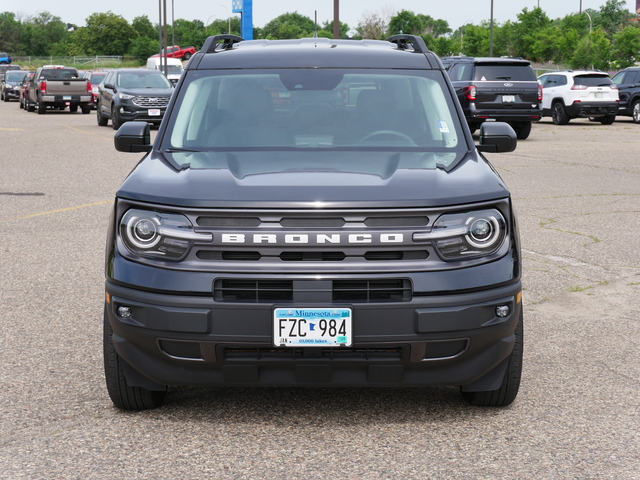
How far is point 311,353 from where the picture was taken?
3930mm

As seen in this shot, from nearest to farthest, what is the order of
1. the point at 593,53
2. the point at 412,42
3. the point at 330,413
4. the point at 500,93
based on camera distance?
the point at 330,413 → the point at 412,42 → the point at 500,93 → the point at 593,53

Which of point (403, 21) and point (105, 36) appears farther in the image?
point (105, 36)

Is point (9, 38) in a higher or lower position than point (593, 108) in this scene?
higher

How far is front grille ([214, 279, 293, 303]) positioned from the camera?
3854mm

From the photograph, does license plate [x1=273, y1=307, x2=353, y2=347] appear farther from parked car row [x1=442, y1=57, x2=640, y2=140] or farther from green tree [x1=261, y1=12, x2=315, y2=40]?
green tree [x1=261, y1=12, x2=315, y2=40]

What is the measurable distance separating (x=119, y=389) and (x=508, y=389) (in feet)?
5.86

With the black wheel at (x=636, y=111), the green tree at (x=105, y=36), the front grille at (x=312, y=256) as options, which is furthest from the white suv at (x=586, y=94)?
the green tree at (x=105, y=36)

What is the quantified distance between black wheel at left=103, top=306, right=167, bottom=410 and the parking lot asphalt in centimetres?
7

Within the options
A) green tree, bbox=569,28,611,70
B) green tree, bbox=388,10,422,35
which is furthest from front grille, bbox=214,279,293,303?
green tree, bbox=388,10,422,35

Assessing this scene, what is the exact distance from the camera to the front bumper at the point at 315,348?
151 inches

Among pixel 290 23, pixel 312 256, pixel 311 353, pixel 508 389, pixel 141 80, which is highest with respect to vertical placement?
pixel 290 23

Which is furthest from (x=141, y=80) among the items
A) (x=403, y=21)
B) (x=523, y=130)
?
(x=403, y=21)

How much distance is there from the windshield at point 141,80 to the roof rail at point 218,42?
21456 mm

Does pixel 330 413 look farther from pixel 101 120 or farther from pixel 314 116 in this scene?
pixel 101 120
